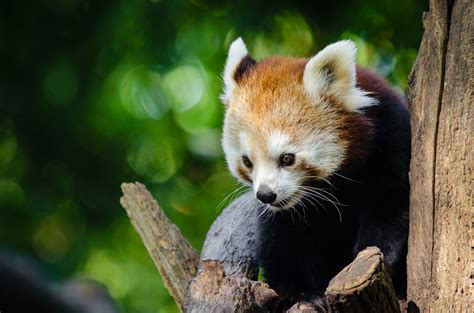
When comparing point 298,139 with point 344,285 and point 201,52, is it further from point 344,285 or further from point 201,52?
point 201,52

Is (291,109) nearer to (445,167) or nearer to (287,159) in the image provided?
(287,159)

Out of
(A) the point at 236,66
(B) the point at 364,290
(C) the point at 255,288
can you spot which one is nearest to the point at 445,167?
(B) the point at 364,290

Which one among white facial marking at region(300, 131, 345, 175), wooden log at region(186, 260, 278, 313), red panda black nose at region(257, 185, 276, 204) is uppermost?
white facial marking at region(300, 131, 345, 175)

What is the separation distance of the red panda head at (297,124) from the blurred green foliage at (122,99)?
7.07 feet

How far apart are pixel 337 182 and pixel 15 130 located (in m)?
3.89

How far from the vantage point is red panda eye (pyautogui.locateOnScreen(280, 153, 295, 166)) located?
3.52 metres

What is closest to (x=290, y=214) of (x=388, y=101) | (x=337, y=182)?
(x=337, y=182)

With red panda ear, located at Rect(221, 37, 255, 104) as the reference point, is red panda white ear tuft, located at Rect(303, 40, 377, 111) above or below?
below

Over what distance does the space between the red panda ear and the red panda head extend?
141 mm

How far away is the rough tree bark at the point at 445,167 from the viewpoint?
2.92m

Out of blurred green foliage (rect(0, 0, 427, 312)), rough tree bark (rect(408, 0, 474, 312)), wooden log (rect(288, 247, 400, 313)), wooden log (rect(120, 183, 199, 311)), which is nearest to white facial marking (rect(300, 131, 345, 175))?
rough tree bark (rect(408, 0, 474, 312))

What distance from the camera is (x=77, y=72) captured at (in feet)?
21.0

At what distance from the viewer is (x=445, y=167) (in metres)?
3.00

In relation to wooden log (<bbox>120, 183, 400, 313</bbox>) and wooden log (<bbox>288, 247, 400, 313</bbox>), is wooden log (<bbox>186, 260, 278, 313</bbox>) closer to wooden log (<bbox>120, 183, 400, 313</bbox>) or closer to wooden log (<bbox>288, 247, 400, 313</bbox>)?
wooden log (<bbox>120, 183, 400, 313</bbox>)
